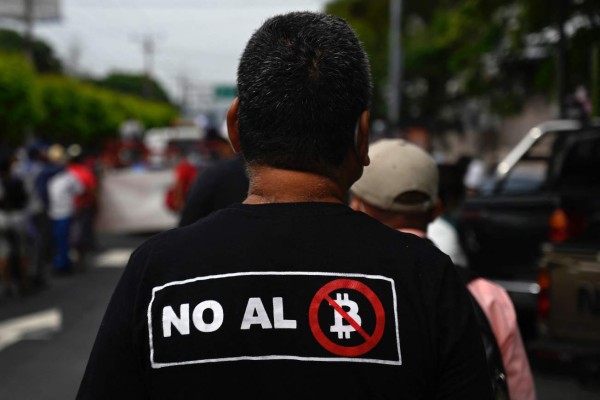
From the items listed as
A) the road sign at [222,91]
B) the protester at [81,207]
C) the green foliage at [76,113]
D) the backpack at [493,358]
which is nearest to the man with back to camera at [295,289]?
the backpack at [493,358]

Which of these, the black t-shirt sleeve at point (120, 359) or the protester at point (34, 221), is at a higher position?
the black t-shirt sleeve at point (120, 359)

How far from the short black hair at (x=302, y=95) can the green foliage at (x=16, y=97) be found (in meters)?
33.6

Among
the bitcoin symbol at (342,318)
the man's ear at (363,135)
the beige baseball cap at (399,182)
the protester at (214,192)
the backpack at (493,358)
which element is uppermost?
the man's ear at (363,135)

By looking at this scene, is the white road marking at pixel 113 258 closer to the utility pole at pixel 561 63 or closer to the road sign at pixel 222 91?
the utility pole at pixel 561 63

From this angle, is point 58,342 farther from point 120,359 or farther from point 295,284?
point 295,284

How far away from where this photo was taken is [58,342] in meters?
9.02

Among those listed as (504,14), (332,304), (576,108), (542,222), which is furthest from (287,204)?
(504,14)

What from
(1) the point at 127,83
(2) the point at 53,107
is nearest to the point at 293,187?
(2) the point at 53,107

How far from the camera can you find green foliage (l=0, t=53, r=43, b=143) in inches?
1336

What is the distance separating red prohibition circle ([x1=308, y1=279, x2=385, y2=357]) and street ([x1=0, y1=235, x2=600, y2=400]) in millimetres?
4864

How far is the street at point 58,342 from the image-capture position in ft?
22.9

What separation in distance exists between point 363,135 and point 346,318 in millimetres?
335

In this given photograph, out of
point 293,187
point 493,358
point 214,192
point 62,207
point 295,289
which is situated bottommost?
point 62,207

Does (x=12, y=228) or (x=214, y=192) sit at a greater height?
(x=214, y=192)
